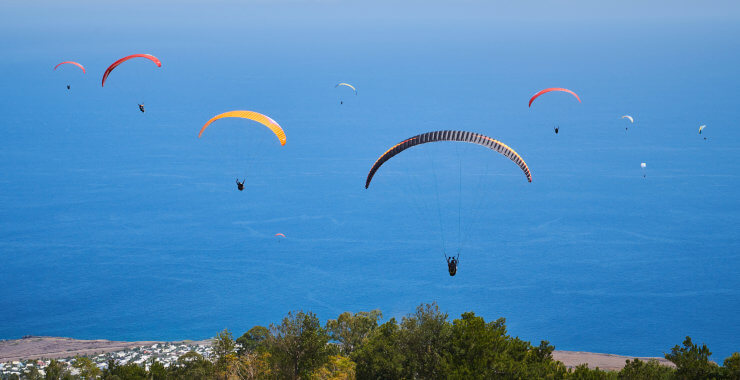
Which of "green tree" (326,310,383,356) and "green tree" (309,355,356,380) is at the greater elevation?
"green tree" (326,310,383,356)

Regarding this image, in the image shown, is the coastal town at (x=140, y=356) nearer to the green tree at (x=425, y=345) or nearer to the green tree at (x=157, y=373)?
the green tree at (x=157, y=373)

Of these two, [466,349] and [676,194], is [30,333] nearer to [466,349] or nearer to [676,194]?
[466,349]

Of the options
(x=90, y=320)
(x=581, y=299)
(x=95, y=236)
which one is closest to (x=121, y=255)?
(x=95, y=236)

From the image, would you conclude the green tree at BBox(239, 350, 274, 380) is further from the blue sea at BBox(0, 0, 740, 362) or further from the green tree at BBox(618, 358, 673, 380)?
the blue sea at BBox(0, 0, 740, 362)

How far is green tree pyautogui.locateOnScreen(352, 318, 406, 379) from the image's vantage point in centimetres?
3212

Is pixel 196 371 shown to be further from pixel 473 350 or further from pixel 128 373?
pixel 473 350

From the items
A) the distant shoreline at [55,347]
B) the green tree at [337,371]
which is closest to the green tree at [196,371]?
the green tree at [337,371]

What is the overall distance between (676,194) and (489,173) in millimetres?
47121

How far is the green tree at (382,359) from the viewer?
3212cm

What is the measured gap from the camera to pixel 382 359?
3216cm

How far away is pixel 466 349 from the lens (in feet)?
99.0

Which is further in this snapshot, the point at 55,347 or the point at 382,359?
the point at 55,347

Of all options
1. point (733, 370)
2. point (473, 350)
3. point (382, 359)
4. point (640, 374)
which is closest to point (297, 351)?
point (382, 359)

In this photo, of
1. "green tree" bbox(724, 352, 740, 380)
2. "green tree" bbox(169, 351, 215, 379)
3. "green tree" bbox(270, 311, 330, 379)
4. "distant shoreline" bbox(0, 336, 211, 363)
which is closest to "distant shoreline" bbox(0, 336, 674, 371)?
"distant shoreline" bbox(0, 336, 211, 363)
